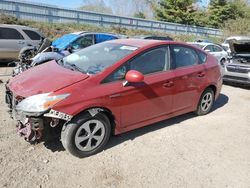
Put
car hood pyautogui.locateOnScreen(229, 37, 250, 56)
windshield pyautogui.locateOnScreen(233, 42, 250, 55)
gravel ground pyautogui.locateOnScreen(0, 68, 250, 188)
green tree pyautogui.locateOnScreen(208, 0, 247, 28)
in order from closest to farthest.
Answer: gravel ground pyautogui.locateOnScreen(0, 68, 250, 188) → car hood pyautogui.locateOnScreen(229, 37, 250, 56) → windshield pyautogui.locateOnScreen(233, 42, 250, 55) → green tree pyautogui.locateOnScreen(208, 0, 247, 28)

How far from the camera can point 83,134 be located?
159 inches

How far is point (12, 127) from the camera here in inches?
193

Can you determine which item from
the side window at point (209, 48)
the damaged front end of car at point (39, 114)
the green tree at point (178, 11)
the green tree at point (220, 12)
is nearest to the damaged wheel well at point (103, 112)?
the damaged front end of car at point (39, 114)

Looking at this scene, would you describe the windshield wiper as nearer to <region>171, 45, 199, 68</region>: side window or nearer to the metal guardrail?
<region>171, 45, 199, 68</region>: side window

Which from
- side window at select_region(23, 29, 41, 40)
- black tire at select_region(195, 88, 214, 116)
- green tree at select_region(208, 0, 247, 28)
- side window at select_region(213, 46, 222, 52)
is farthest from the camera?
green tree at select_region(208, 0, 247, 28)

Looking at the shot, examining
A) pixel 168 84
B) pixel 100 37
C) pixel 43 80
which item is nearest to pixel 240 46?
pixel 100 37

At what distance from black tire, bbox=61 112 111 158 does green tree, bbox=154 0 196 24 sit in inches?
1457

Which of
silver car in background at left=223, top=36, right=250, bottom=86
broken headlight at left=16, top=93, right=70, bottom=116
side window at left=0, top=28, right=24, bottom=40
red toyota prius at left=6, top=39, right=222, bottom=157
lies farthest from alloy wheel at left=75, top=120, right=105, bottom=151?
side window at left=0, top=28, right=24, bottom=40

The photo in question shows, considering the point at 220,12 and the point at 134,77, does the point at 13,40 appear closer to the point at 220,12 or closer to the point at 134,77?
the point at 134,77

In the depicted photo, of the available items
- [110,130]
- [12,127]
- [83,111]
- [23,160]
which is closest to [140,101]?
[110,130]

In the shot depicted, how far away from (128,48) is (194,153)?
77.6 inches

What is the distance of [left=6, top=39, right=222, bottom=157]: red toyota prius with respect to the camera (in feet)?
12.5

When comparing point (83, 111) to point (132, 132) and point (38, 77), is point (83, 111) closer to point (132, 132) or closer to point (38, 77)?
point (38, 77)

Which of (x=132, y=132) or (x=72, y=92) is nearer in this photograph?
(x=72, y=92)
